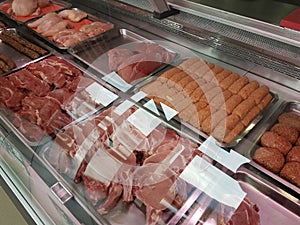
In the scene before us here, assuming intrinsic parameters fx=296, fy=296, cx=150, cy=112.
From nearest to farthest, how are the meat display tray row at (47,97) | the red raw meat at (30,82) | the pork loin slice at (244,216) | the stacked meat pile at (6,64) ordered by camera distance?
1. the pork loin slice at (244,216)
2. the meat display tray row at (47,97)
3. the red raw meat at (30,82)
4. the stacked meat pile at (6,64)

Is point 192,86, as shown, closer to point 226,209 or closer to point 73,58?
point 226,209

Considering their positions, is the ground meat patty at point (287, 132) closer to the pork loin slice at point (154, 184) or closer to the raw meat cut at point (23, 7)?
the pork loin slice at point (154, 184)

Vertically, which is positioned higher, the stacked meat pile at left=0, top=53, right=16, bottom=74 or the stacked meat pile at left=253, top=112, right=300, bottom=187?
the stacked meat pile at left=253, top=112, right=300, bottom=187

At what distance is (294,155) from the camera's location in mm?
1202

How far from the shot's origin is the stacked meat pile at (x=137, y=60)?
64.5 inches

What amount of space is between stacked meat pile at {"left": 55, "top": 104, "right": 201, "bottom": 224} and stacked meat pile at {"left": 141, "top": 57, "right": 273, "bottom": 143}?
5.8 inches

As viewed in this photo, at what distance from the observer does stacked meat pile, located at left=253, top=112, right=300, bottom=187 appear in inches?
45.1

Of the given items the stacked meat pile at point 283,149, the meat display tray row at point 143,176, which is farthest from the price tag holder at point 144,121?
the stacked meat pile at point 283,149

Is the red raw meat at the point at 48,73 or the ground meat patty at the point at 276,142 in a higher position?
the ground meat patty at the point at 276,142

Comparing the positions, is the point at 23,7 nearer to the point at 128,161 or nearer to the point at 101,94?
the point at 101,94

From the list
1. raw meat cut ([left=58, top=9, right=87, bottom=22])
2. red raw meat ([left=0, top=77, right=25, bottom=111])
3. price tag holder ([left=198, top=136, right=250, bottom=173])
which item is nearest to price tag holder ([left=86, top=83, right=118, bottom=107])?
red raw meat ([left=0, top=77, right=25, bottom=111])

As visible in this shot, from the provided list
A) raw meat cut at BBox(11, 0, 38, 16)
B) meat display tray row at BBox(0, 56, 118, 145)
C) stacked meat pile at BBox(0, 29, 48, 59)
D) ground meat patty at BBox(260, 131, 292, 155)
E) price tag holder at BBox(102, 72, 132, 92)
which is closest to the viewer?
ground meat patty at BBox(260, 131, 292, 155)

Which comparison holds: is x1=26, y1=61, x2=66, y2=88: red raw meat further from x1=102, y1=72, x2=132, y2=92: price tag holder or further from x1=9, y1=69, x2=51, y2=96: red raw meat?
x1=102, y1=72, x2=132, y2=92: price tag holder

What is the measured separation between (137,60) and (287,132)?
2.87 ft
